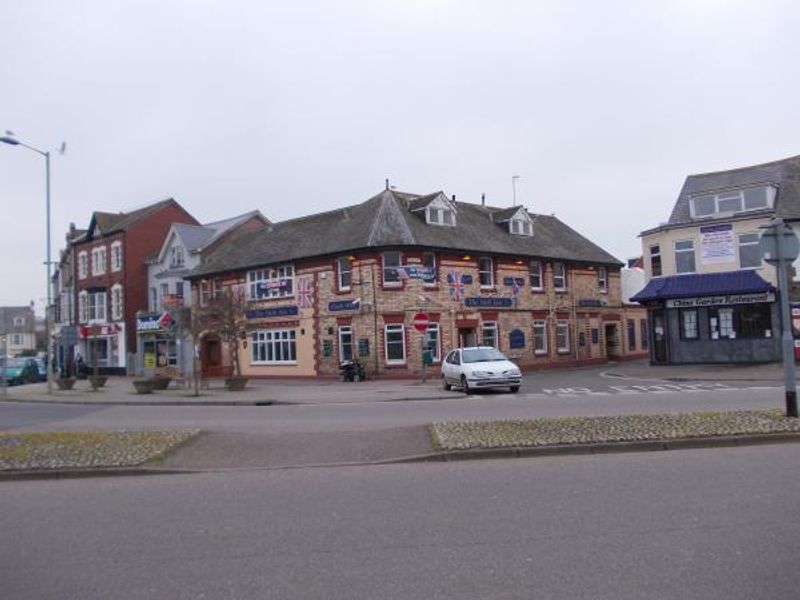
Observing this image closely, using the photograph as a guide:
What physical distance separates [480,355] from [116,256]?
33760mm

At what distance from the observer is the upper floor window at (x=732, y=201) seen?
111ft

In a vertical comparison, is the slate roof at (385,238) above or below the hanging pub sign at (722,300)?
above

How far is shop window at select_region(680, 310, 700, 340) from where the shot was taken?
35.2 meters

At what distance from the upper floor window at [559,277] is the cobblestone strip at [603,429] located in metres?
28.5

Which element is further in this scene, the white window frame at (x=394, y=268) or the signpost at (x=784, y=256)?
the white window frame at (x=394, y=268)

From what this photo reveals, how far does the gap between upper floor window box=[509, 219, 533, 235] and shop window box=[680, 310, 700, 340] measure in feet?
33.9

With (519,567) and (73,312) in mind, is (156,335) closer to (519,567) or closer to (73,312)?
(73,312)

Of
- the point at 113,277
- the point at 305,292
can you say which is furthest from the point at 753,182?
the point at 113,277

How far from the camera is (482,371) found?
81.8 ft

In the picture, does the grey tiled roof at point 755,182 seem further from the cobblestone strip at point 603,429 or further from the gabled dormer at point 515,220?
the cobblestone strip at point 603,429

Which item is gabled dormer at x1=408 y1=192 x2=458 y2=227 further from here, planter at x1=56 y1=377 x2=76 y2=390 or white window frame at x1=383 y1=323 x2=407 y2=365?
planter at x1=56 y1=377 x2=76 y2=390

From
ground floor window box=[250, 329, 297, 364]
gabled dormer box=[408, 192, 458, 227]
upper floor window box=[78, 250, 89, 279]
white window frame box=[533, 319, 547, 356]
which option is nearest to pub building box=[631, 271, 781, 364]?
white window frame box=[533, 319, 547, 356]

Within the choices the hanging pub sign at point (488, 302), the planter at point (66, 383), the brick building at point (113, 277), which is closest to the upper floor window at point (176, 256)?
the brick building at point (113, 277)

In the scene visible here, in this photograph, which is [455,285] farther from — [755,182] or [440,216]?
[755,182]
